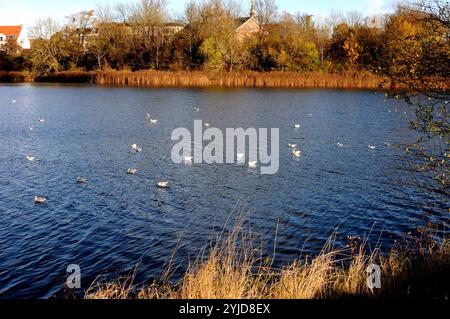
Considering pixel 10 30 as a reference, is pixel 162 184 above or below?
below

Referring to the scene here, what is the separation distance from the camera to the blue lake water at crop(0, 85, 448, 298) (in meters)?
11.2

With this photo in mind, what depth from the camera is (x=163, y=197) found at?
1571 centimetres

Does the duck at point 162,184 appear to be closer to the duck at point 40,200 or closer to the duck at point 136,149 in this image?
the duck at point 40,200

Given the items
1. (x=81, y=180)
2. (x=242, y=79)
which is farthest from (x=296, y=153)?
(x=242, y=79)

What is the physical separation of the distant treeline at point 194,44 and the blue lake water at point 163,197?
3962 centimetres

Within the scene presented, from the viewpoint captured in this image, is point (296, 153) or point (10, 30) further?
point (10, 30)

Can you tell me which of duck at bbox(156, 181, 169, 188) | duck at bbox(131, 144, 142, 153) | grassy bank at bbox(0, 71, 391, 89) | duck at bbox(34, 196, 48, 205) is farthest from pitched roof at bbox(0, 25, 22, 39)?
duck at bbox(34, 196, 48, 205)

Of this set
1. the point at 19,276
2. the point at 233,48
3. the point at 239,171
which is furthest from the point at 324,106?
the point at 19,276

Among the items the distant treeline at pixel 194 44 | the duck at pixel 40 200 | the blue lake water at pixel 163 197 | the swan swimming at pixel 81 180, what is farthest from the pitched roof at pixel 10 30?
the duck at pixel 40 200

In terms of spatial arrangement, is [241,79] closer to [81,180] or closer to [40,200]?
[81,180]

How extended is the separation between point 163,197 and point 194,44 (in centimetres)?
6349

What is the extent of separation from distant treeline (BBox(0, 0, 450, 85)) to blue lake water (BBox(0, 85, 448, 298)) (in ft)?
130

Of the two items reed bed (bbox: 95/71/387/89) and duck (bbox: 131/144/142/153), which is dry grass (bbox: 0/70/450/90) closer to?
reed bed (bbox: 95/71/387/89)

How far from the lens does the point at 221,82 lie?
6284 cm
